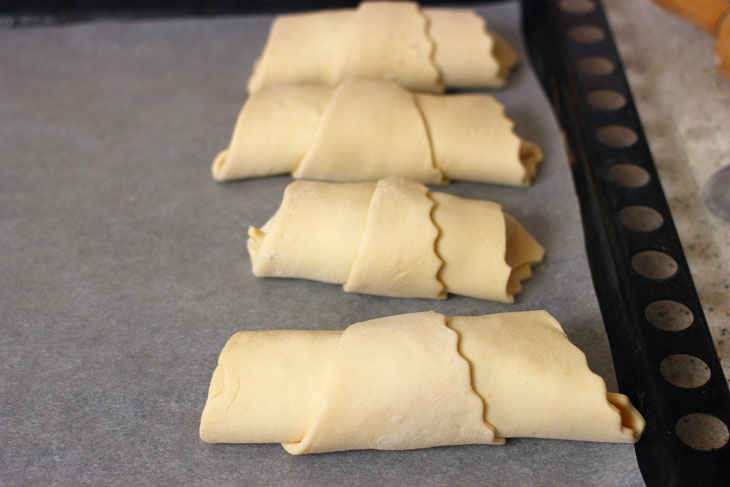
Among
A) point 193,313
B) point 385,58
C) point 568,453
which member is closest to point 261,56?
point 385,58

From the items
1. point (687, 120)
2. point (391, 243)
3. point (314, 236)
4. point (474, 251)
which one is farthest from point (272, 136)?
point (687, 120)

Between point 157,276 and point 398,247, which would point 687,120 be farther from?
point 157,276

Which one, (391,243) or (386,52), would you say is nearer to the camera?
(391,243)

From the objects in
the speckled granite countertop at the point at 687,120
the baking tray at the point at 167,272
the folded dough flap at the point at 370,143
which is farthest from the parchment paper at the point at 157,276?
the speckled granite countertop at the point at 687,120

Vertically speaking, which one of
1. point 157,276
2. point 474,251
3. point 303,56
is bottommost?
point 157,276

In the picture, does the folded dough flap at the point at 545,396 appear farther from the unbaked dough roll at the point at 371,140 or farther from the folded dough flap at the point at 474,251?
the unbaked dough roll at the point at 371,140
